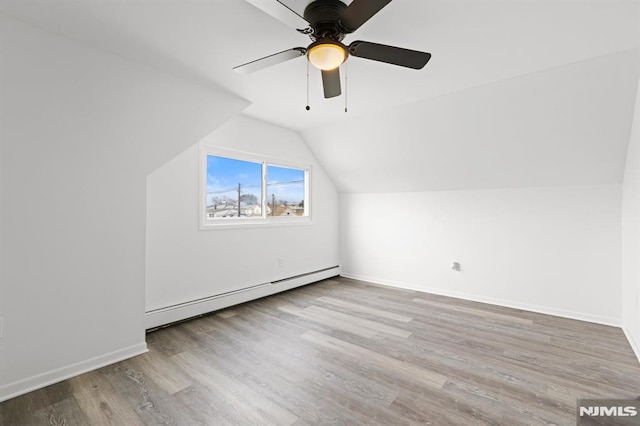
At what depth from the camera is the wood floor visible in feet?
5.70

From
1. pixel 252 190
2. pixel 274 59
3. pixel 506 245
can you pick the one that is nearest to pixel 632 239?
pixel 506 245

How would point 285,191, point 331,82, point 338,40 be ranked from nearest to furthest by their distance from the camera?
point 338,40
point 331,82
point 285,191

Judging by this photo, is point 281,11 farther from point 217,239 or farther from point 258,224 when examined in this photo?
point 258,224

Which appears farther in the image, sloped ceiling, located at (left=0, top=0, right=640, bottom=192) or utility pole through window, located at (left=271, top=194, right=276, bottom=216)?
utility pole through window, located at (left=271, top=194, right=276, bottom=216)

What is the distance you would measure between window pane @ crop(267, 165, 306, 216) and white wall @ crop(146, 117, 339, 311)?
20 centimetres

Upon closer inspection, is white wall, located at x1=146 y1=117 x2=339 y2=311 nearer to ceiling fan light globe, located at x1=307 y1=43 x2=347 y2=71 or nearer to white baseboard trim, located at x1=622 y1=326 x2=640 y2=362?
ceiling fan light globe, located at x1=307 y1=43 x2=347 y2=71

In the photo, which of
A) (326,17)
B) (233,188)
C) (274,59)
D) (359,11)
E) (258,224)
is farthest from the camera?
(258,224)

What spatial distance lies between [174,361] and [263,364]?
70 centimetres

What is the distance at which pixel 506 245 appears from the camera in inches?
145

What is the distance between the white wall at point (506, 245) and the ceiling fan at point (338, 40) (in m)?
2.71

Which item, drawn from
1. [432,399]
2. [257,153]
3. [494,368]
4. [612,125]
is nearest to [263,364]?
[432,399]

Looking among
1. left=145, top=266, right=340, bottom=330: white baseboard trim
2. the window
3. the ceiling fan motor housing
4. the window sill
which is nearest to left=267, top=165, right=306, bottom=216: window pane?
the window

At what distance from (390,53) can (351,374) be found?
215 centimetres

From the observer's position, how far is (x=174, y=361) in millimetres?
2316
